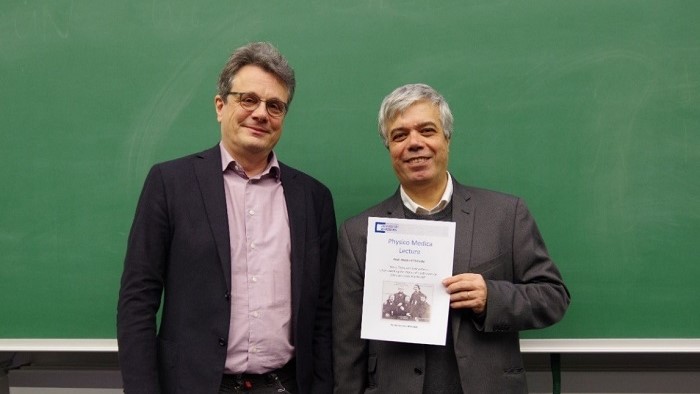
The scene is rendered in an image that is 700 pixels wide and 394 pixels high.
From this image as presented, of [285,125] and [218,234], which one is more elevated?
[285,125]

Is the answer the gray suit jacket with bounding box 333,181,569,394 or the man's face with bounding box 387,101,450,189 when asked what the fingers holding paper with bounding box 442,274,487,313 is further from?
the man's face with bounding box 387,101,450,189

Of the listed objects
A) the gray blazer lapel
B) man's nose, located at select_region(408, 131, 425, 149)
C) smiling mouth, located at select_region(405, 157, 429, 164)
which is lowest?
the gray blazer lapel

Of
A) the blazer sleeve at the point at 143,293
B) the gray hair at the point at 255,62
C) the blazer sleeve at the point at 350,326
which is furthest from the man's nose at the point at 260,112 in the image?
the blazer sleeve at the point at 350,326

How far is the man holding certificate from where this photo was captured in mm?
1618

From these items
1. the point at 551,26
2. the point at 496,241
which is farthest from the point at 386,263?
the point at 551,26

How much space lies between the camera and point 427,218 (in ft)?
5.75

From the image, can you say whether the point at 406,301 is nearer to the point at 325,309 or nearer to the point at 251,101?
the point at 325,309

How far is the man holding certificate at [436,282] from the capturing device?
1618 millimetres

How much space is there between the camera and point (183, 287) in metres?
1.62

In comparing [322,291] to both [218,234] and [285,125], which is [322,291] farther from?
[285,125]

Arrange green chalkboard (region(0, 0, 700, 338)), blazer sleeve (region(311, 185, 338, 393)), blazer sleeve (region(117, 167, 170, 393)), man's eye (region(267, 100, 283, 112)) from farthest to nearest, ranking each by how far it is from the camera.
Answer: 1. green chalkboard (region(0, 0, 700, 338))
2. blazer sleeve (region(311, 185, 338, 393))
3. man's eye (region(267, 100, 283, 112))
4. blazer sleeve (region(117, 167, 170, 393))

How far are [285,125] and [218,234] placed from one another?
2.32 ft

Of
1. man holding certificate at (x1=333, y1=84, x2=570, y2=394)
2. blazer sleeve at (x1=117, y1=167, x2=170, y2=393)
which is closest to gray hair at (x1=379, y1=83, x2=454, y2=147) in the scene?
man holding certificate at (x1=333, y1=84, x2=570, y2=394)

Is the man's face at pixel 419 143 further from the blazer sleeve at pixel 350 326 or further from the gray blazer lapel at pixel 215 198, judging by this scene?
the gray blazer lapel at pixel 215 198
